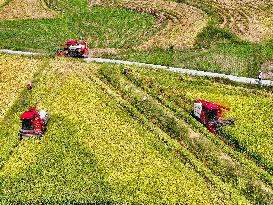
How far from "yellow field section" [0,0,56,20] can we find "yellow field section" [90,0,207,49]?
6151 millimetres

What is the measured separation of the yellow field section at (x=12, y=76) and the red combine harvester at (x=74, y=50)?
2932mm

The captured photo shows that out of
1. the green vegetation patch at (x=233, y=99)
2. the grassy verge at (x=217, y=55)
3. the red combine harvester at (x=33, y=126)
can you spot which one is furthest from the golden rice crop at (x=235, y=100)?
the red combine harvester at (x=33, y=126)

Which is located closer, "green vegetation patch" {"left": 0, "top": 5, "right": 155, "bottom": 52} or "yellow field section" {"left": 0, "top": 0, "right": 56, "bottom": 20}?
"green vegetation patch" {"left": 0, "top": 5, "right": 155, "bottom": 52}

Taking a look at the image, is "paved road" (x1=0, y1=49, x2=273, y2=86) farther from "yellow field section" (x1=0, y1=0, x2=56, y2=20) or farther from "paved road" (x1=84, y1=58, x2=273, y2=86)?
"yellow field section" (x1=0, y1=0, x2=56, y2=20)

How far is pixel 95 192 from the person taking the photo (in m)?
27.1

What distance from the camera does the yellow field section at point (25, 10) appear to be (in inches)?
2125

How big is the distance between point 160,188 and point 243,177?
17.4ft

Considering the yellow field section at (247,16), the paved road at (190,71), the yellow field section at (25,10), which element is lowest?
the yellow field section at (25,10)

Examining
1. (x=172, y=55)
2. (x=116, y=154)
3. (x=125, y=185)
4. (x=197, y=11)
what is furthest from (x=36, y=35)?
(x=125, y=185)

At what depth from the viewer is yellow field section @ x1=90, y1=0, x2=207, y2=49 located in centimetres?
4656

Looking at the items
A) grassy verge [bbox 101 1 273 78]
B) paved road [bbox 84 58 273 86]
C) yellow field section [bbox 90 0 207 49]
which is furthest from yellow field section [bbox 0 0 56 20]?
grassy verge [bbox 101 1 273 78]

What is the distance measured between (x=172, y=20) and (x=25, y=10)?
1816 cm

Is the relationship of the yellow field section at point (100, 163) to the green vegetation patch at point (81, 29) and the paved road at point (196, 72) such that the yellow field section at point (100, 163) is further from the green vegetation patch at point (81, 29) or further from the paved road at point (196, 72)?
the green vegetation patch at point (81, 29)

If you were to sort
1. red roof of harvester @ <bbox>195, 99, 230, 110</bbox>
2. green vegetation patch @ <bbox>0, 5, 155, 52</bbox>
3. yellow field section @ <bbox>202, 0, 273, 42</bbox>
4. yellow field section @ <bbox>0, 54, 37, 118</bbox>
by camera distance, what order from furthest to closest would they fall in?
yellow field section @ <bbox>202, 0, 273, 42</bbox> → green vegetation patch @ <bbox>0, 5, 155, 52</bbox> → yellow field section @ <bbox>0, 54, 37, 118</bbox> → red roof of harvester @ <bbox>195, 99, 230, 110</bbox>
